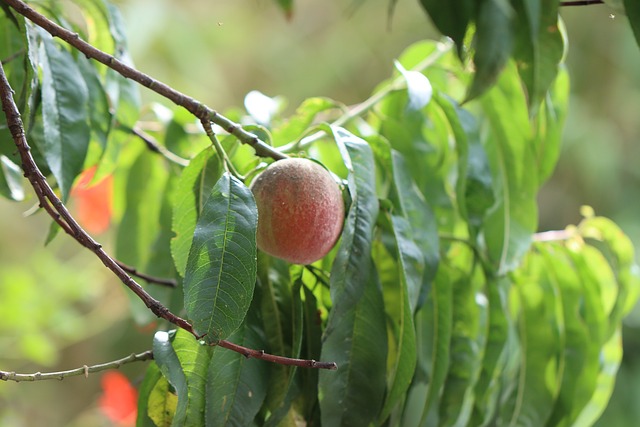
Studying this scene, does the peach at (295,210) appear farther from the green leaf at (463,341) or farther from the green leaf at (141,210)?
the green leaf at (141,210)

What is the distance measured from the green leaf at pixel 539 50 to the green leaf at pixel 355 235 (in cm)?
11

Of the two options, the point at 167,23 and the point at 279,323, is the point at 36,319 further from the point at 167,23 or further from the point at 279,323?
the point at 167,23

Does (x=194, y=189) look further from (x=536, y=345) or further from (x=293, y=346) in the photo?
(x=536, y=345)

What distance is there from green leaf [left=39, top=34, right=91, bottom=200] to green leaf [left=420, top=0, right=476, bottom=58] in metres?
0.25

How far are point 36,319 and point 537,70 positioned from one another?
1037 millimetres

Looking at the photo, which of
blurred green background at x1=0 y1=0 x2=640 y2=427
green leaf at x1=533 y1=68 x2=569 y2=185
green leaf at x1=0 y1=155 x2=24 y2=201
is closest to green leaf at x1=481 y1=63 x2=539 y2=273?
green leaf at x1=533 y1=68 x2=569 y2=185

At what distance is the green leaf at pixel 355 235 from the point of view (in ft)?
1.54

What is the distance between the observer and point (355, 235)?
480 mm

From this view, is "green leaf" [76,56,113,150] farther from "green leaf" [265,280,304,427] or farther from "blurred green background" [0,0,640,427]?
"blurred green background" [0,0,640,427]

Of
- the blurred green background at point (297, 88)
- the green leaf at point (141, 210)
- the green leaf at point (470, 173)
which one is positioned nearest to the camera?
the green leaf at point (470, 173)

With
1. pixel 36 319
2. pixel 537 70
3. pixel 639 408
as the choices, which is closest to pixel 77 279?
pixel 36 319

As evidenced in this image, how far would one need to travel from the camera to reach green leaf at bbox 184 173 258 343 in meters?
0.41

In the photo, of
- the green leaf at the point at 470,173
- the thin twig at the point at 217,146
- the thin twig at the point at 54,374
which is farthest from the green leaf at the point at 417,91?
the thin twig at the point at 54,374

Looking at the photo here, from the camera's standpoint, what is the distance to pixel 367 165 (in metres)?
0.50
